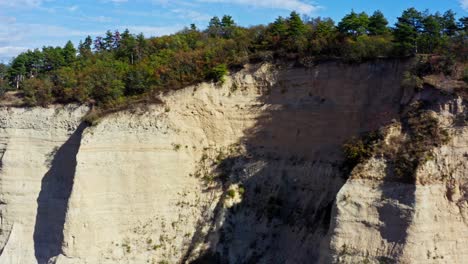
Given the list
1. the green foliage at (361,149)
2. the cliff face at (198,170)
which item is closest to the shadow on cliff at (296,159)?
the cliff face at (198,170)

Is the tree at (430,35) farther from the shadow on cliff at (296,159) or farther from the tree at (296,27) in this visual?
the tree at (296,27)

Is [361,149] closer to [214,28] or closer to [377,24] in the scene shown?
[377,24]

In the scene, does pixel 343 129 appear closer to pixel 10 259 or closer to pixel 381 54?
pixel 381 54

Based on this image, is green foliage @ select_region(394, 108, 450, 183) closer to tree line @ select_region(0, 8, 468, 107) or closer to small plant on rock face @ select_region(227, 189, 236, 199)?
tree line @ select_region(0, 8, 468, 107)

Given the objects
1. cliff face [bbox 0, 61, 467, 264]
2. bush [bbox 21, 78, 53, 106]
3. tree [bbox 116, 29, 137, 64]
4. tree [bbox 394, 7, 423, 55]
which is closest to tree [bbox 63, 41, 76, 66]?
tree [bbox 116, 29, 137, 64]

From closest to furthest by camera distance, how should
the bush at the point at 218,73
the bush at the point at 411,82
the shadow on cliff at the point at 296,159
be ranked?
the bush at the point at 411,82 → the shadow on cliff at the point at 296,159 → the bush at the point at 218,73

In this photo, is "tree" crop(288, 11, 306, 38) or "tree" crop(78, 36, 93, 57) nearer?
"tree" crop(288, 11, 306, 38)
